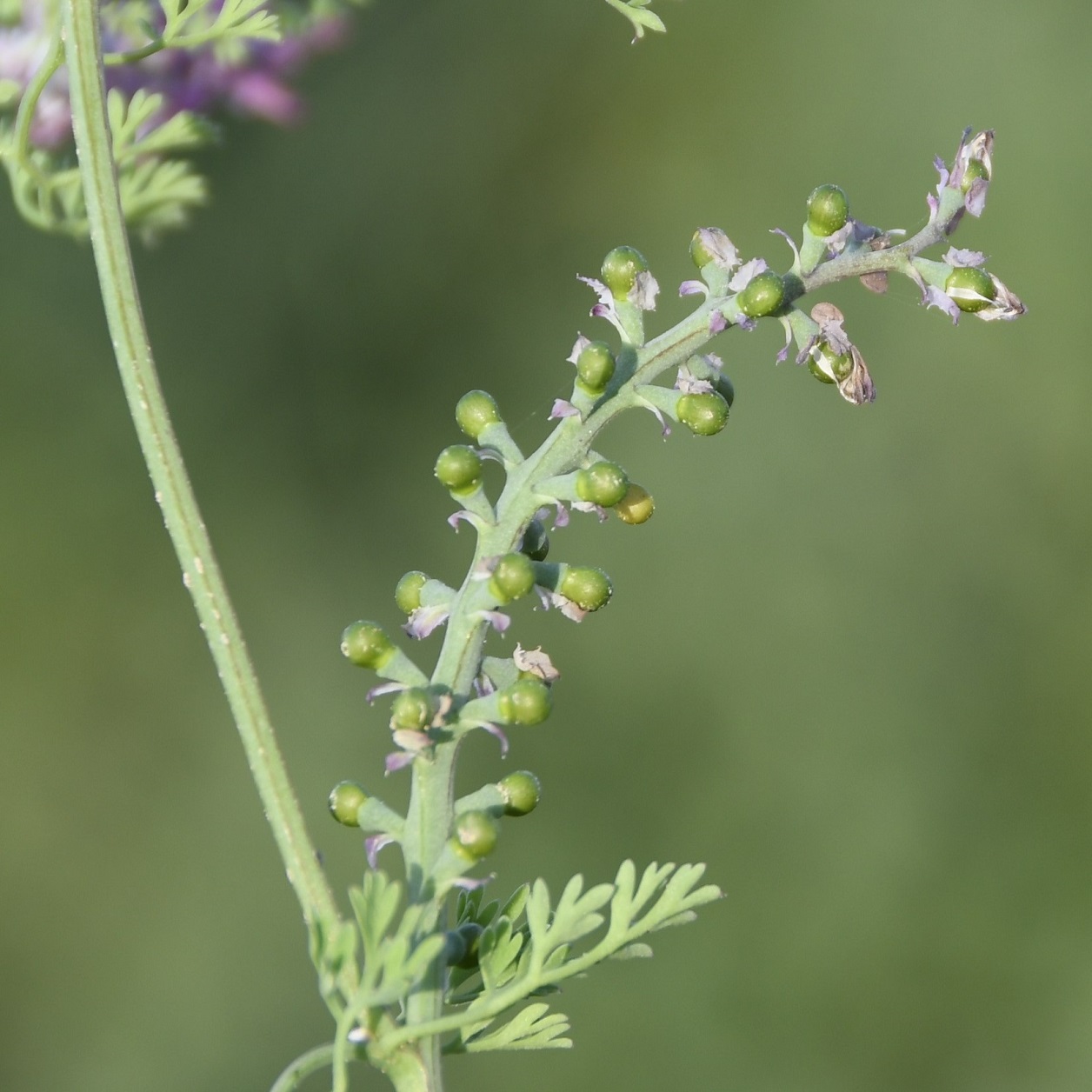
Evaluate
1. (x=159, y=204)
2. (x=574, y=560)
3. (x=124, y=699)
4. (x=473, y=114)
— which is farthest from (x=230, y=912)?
(x=159, y=204)

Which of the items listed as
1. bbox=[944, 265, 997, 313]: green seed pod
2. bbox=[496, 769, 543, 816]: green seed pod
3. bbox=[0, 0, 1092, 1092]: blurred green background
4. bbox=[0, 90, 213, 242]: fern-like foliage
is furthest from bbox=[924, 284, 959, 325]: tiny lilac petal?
bbox=[0, 0, 1092, 1092]: blurred green background

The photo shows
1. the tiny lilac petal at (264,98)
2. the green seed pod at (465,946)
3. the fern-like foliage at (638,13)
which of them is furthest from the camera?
the tiny lilac petal at (264,98)

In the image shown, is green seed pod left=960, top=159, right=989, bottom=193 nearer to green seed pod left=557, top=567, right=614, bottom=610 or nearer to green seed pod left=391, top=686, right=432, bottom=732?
green seed pod left=557, top=567, right=614, bottom=610

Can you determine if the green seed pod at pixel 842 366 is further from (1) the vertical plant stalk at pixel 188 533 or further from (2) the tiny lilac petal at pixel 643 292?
(1) the vertical plant stalk at pixel 188 533

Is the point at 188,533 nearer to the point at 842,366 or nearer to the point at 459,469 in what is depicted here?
the point at 459,469

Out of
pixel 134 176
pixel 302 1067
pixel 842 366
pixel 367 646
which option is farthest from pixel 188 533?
pixel 134 176

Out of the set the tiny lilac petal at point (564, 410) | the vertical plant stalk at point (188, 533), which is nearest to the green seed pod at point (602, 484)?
the tiny lilac petal at point (564, 410)
